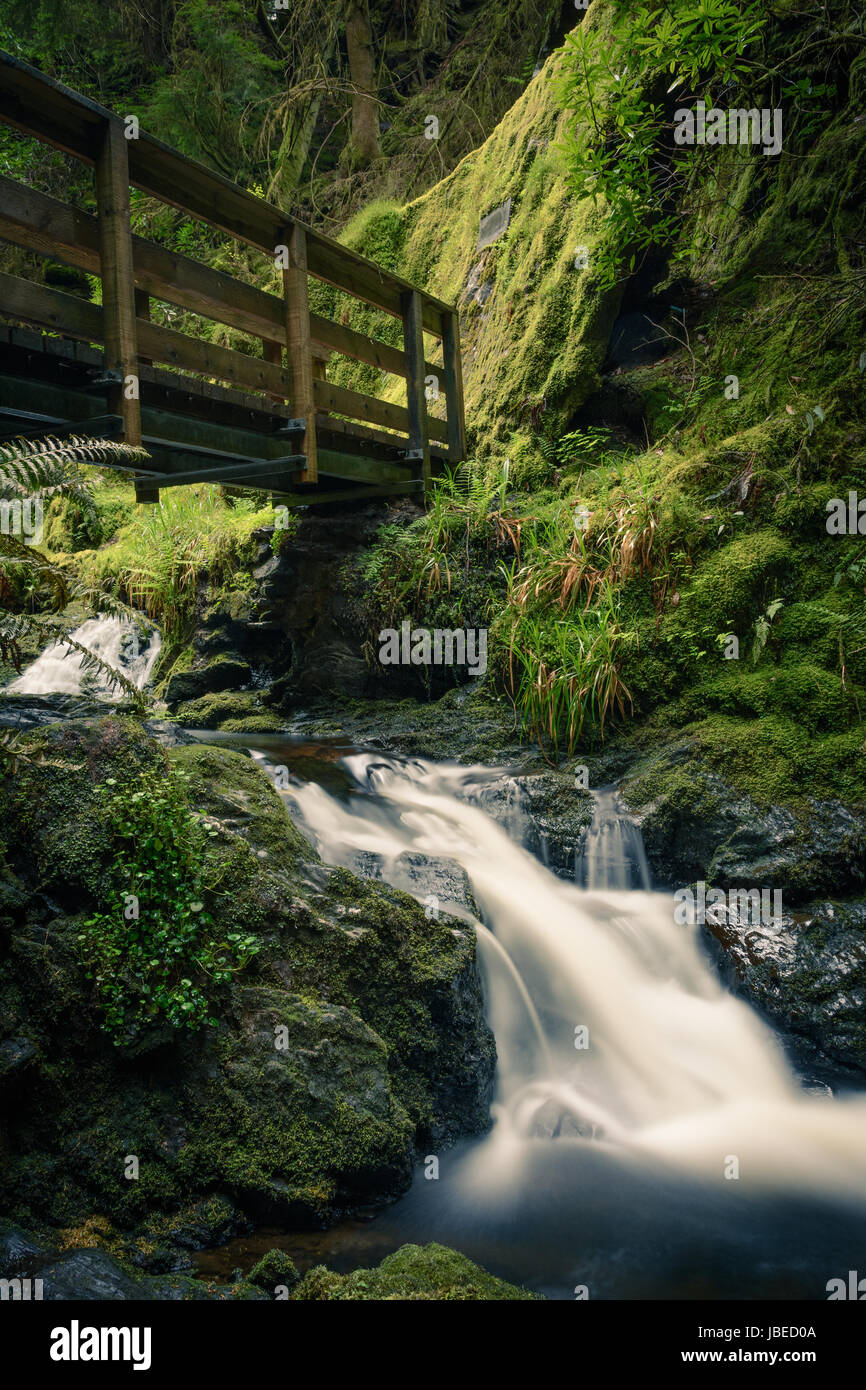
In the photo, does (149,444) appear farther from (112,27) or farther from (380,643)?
(112,27)

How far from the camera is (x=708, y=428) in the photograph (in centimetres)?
762

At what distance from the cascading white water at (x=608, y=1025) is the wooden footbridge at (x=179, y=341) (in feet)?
9.00

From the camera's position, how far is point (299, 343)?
7027 millimetres

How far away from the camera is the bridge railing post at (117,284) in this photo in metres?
5.32

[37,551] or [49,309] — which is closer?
[37,551]

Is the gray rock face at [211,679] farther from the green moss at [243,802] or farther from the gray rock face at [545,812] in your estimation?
the green moss at [243,802]

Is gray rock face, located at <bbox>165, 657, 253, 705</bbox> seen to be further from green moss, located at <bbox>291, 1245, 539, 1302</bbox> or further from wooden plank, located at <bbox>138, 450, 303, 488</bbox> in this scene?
green moss, located at <bbox>291, 1245, 539, 1302</bbox>

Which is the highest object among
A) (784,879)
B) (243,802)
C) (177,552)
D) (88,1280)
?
(177,552)

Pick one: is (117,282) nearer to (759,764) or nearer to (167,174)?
(167,174)

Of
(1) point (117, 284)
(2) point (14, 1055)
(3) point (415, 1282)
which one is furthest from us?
(1) point (117, 284)

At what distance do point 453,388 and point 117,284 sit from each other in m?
4.72

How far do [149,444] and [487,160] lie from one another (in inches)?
300

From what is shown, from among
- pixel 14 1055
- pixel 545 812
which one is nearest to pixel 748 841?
pixel 545 812
